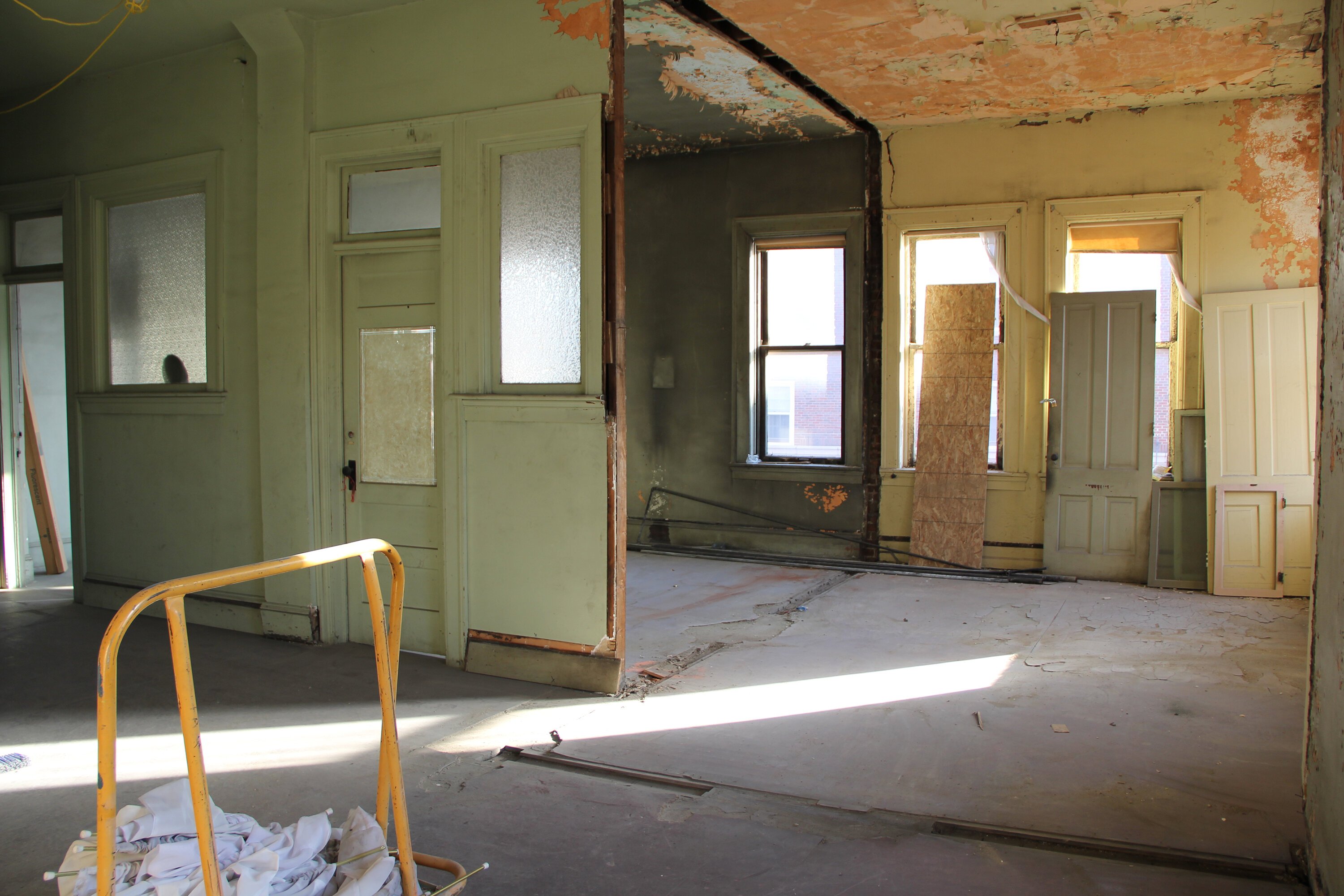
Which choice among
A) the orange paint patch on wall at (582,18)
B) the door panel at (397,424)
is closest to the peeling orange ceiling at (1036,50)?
the orange paint patch on wall at (582,18)

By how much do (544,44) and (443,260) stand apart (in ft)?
3.43

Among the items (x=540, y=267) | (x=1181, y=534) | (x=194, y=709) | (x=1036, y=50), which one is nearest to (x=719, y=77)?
(x=1036, y=50)

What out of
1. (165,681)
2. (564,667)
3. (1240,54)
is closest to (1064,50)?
(1240,54)

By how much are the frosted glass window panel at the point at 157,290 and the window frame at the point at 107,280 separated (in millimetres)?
42

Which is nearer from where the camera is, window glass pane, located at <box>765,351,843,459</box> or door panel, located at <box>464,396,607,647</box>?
door panel, located at <box>464,396,607,647</box>

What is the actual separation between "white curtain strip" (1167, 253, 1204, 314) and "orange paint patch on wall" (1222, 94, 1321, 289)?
1.41 feet

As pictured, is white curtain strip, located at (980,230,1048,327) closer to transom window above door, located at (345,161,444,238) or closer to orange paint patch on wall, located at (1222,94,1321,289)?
orange paint patch on wall, located at (1222,94,1321,289)

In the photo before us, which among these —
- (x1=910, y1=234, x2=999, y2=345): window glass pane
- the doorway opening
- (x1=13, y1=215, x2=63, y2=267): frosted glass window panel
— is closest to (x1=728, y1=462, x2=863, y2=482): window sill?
(x1=910, y1=234, x2=999, y2=345): window glass pane

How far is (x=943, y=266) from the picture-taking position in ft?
22.1

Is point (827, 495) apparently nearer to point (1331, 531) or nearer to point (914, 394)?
point (914, 394)

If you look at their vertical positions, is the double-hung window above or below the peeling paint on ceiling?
below

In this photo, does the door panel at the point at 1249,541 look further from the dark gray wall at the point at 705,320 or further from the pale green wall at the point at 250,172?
the pale green wall at the point at 250,172

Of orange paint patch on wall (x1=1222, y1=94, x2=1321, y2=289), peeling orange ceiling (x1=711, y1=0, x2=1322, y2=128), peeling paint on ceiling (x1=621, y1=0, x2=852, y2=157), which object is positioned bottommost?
orange paint patch on wall (x1=1222, y1=94, x2=1321, y2=289)

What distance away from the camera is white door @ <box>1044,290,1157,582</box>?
6051mm
